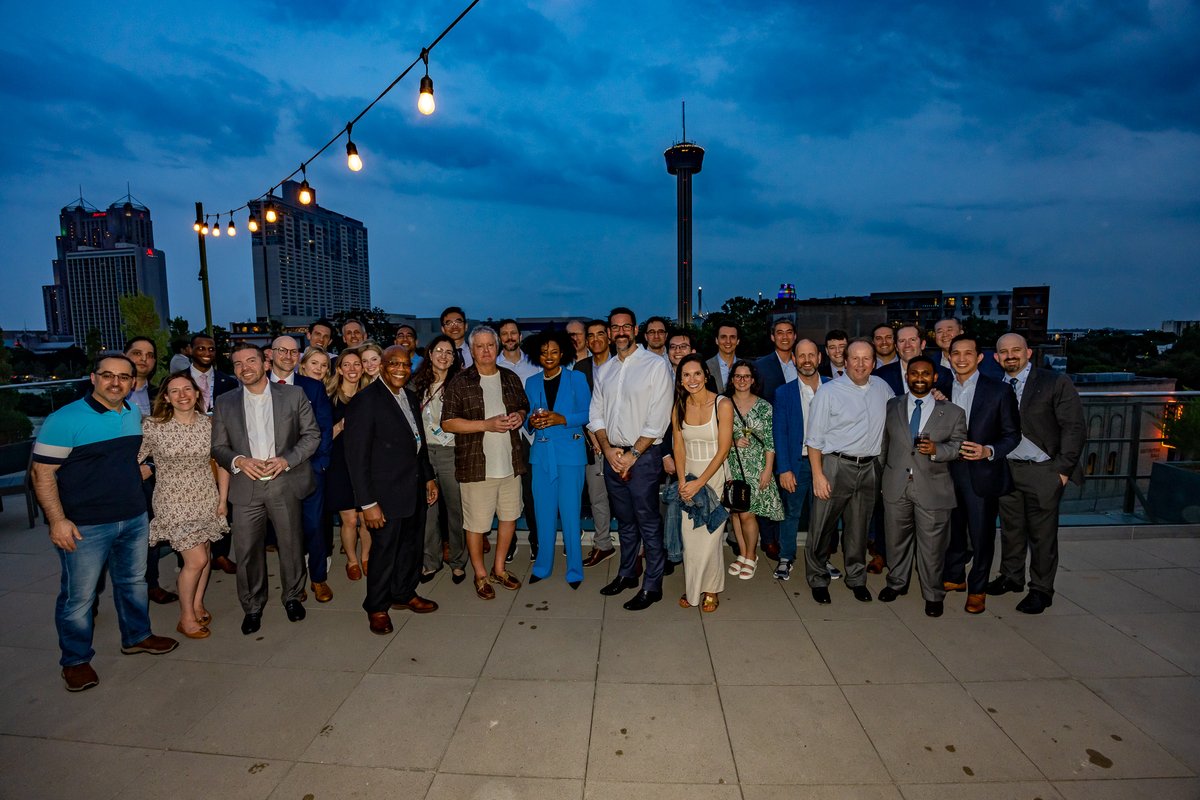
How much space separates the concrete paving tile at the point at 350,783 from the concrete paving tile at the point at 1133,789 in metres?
2.79

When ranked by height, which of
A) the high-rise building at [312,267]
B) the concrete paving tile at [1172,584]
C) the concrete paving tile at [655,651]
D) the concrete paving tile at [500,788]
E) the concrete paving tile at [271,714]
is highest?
the high-rise building at [312,267]

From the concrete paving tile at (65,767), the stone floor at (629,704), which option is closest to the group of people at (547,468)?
the stone floor at (629,704)

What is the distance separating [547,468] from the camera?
449 cm

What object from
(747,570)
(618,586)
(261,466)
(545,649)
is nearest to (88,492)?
(261,466)

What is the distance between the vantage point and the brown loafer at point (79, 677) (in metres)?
3.21

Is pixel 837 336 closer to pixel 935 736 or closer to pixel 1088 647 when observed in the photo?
pixel 1088 647

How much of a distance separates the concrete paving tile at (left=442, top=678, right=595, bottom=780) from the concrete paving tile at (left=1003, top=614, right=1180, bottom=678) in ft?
9.49

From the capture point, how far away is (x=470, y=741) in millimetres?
2750

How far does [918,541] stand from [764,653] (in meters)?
1.49

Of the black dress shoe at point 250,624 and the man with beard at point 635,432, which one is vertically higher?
the man with beard at point 635,432

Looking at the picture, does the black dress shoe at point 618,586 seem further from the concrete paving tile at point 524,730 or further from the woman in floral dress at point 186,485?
the woman in floral dress at point 186,485

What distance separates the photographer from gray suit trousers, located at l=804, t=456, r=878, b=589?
162 inches

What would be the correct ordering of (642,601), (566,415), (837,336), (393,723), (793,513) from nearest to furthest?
(393,723) → (642,601) → (566,415) → (793,513) → (837,336)

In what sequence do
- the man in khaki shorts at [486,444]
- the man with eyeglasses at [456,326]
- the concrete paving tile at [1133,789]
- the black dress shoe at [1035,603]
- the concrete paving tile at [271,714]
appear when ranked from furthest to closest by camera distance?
1. the man with eyeglasses at [456,326]
2. the man in khaki shorts at [486,444]
3. the black dress shoe at [1035,603]
4. the concrete paving tile at [271,714]
5. the concrete paving tile at [1133,789]
